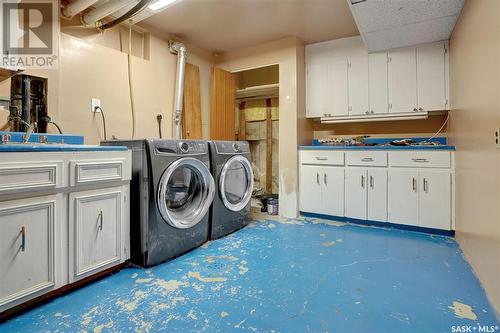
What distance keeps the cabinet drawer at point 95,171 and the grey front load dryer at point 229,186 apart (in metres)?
0.87

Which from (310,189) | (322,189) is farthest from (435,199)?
(310,189)

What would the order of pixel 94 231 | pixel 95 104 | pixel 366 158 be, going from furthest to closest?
pixel 366 158
pixel 95 104
pixel 94 231

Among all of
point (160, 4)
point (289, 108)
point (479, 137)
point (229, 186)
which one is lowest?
point (229, 186)

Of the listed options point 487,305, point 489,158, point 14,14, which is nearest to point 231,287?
point 487,305

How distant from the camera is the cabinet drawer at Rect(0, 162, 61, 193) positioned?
1.27 m

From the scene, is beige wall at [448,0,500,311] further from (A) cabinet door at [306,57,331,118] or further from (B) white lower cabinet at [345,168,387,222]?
(A) cabinet door at [306,57,331,118]

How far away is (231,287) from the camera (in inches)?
64.2

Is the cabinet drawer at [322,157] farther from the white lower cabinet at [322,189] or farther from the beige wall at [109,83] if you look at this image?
the beige wall at [109,83]

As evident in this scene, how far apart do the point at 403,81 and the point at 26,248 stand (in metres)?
3.61

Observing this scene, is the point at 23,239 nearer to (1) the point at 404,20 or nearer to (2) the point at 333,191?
(2) the point at 333,191

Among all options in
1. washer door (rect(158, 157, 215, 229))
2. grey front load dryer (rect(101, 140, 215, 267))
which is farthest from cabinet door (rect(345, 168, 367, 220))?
grey front load dryer (rect(101, 140, 215, 267))

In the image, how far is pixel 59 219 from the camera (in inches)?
58.4

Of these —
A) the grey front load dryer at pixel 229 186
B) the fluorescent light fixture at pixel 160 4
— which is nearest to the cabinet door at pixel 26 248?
the grey front load dryer at pixel 229 186

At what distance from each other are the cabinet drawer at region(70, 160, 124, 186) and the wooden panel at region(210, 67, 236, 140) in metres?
1.96
